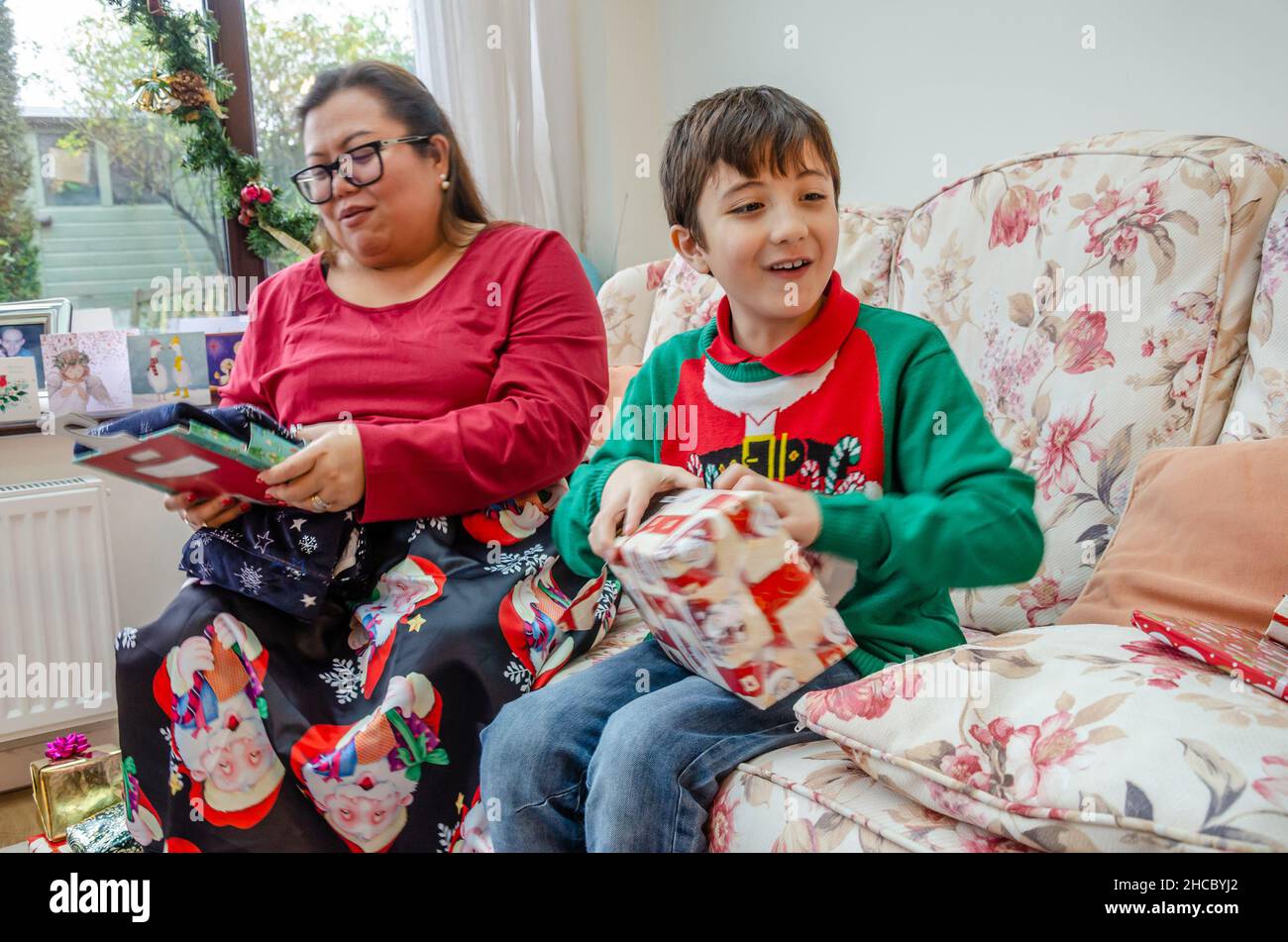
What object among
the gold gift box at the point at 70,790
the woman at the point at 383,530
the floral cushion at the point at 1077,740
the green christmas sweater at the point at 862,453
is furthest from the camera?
the gold gift box at the point at 70,790

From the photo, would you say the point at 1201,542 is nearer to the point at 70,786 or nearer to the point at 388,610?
the point at 388,610

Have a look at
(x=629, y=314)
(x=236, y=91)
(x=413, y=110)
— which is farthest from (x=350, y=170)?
(x=236, y=91)

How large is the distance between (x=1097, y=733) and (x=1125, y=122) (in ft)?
4.42

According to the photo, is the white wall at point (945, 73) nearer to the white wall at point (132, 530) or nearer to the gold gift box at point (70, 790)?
the white wall at point (132, 530)

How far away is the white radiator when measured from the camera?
7.20ft

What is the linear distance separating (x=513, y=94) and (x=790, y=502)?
2.28 meters

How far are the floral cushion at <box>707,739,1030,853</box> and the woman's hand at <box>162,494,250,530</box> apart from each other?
687 millimetres

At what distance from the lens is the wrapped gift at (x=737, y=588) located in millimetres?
899

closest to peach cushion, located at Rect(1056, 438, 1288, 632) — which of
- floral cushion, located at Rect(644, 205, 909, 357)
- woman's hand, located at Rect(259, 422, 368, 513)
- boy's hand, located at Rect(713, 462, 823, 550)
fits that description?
boy's hand, located at Rect(713, 462, 823, 550)

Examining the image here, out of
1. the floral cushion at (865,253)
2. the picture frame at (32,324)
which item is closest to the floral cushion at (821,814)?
the floral cushion at (865,253)

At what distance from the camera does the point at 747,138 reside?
112 cm

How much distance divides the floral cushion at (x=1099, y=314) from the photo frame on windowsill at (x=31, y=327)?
1.99 meters

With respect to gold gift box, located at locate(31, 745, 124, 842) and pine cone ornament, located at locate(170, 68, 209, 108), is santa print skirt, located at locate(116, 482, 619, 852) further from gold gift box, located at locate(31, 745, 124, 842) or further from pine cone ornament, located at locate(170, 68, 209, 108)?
pine cone ornament, located at locate(170, 68, 209, 108)
